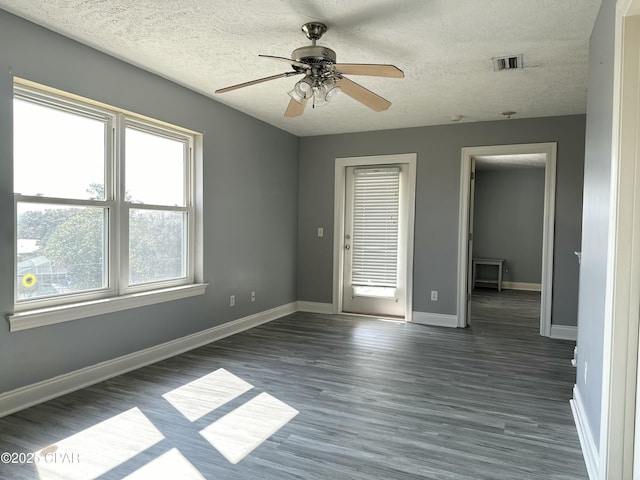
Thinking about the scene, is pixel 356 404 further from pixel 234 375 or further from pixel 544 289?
pixel 544 289

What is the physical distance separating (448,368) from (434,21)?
2679mm

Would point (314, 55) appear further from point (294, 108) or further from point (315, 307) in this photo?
point (315, 307)

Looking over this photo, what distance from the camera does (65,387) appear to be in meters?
2.86

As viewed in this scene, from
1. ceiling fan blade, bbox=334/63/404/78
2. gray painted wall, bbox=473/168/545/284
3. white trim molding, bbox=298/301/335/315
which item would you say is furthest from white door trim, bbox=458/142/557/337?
gray painted wall, bbox=473/168/545/284

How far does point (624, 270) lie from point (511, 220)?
7.13m

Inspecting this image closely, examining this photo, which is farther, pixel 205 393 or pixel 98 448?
pixel 205 393

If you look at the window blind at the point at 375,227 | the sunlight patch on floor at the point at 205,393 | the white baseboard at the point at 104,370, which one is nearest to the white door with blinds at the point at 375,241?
the window blind at the point at 375,227

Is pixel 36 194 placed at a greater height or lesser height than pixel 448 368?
greater

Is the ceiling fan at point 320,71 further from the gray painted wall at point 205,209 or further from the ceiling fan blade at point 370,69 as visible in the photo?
the gray painted wall at point 205,209

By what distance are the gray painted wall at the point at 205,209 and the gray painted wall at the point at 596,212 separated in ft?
10.5

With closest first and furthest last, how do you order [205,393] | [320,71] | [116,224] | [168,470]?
1. [168,470]
2. [320,71]
3. [205,393]
4. [116,224]

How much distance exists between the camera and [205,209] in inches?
163

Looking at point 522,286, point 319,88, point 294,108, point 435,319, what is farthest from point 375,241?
point 522,286

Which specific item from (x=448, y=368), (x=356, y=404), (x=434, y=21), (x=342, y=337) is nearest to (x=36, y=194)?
(x=356, y=404)
